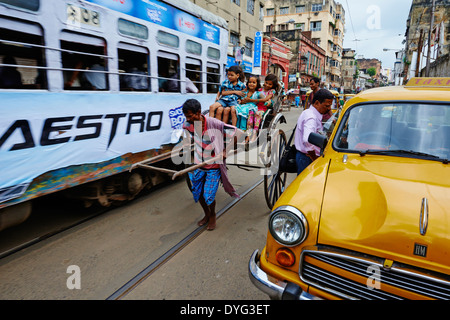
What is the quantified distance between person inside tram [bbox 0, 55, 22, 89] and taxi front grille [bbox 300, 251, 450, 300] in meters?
3.37

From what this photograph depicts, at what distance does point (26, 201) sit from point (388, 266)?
11.9 ft

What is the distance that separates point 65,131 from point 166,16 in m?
2.81

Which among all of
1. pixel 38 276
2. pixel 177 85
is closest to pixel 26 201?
pixel 38 276

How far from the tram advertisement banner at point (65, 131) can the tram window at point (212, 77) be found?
6.57ft

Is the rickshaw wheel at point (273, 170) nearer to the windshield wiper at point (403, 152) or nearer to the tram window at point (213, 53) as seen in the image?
the windshield wiper at point (403, 152)

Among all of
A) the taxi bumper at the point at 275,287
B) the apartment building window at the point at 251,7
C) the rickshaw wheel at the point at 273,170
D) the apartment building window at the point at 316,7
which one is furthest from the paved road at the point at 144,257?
the apartment building window at the point at 316,7

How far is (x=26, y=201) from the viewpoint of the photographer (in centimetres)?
321

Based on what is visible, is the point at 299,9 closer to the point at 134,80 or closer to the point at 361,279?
the point at 134,80

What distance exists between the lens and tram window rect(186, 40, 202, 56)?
5.53 meters

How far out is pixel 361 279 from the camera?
1716 millimetres

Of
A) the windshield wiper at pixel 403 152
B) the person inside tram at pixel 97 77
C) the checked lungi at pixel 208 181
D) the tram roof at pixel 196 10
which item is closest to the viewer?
the windshield wiper at pixel 403 152

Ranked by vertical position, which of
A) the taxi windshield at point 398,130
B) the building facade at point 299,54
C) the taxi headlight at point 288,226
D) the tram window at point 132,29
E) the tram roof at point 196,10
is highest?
the building facade at point 299,54

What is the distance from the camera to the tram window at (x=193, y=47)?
5527mm

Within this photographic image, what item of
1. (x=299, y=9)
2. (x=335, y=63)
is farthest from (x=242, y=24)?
(x=335, y=63)
